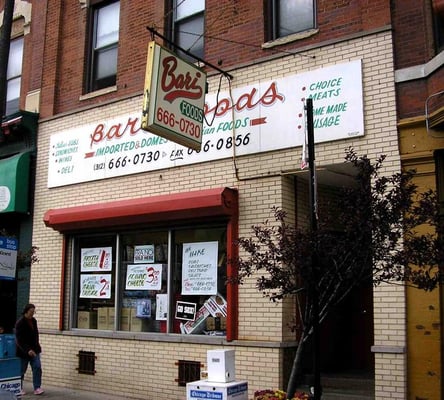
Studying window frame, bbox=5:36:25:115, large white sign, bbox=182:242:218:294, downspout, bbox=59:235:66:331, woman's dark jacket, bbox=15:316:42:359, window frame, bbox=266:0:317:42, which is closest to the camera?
Result: window frame, bbox=266:0:317:42

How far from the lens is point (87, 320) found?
37.5 feet

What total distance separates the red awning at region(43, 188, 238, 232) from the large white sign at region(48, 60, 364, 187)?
66cm

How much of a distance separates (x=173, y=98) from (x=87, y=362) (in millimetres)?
5355

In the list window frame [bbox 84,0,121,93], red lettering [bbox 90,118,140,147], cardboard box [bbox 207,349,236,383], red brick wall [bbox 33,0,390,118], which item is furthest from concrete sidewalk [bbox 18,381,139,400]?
window frame [bbox 84,0,121,93]

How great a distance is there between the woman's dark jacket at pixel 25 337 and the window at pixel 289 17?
630cm

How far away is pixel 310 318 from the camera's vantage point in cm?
602

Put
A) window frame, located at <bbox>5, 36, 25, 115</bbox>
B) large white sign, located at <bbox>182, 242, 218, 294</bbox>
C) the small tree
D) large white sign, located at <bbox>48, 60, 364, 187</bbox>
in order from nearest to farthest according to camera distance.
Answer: the small tree → large white sign, located at <bbox>48, 60, 364, 187</bbox> → large white sign, located at <bbox>182, 242, 218, 294</bbox> → window frame, located at <bbox>5, 36, 25, 115</bbox>

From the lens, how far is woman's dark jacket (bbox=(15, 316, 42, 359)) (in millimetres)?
10188

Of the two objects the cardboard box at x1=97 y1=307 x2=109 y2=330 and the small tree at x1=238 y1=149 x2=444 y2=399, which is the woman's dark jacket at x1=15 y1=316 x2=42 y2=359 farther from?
the small tree at x1=238 y1=149 x2=444 y2=399

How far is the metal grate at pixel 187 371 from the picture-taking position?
9383mm

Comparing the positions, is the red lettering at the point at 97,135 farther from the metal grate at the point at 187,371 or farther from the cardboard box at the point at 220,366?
the cardboard box at the point at 220,366

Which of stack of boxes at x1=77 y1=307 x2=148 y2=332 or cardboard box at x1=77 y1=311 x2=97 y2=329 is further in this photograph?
cardboard box at x1=77 y1=311 x2=97 y2=329

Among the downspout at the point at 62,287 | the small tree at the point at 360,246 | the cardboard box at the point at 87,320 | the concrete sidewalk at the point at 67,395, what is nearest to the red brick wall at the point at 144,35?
the downspout at the point at 62,287

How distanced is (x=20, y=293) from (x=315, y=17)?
319 inches
